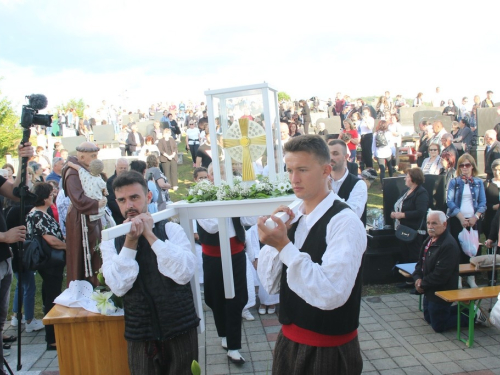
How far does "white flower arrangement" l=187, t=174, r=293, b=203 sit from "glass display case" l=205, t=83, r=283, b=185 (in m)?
0.35

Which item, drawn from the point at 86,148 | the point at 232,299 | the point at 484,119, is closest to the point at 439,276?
the point at 232,299

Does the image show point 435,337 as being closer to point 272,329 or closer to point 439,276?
point 439,276

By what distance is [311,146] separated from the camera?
2.34 metres

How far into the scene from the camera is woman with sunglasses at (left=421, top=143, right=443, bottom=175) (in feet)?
29.6

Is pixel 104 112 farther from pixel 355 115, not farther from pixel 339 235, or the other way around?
pixel 339 235

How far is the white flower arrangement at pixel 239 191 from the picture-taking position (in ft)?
12.4

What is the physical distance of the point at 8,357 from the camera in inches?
197

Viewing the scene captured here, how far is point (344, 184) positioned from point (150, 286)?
2.41 m

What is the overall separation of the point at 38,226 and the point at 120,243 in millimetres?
2915

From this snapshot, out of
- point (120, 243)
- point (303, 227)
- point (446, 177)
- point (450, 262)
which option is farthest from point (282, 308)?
point (446, 177)

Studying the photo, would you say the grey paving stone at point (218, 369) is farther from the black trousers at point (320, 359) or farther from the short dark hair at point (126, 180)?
the short dark hair at point (126, 180)

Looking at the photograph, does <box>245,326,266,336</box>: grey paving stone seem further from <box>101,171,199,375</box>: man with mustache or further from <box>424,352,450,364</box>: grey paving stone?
<box>101,171,199,375</box>: man with mustache

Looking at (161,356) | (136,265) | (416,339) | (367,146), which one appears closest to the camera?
(136,265)

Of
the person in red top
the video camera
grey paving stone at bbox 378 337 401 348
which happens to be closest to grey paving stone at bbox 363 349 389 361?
grey paving stone at bbox 378 337 401 348
